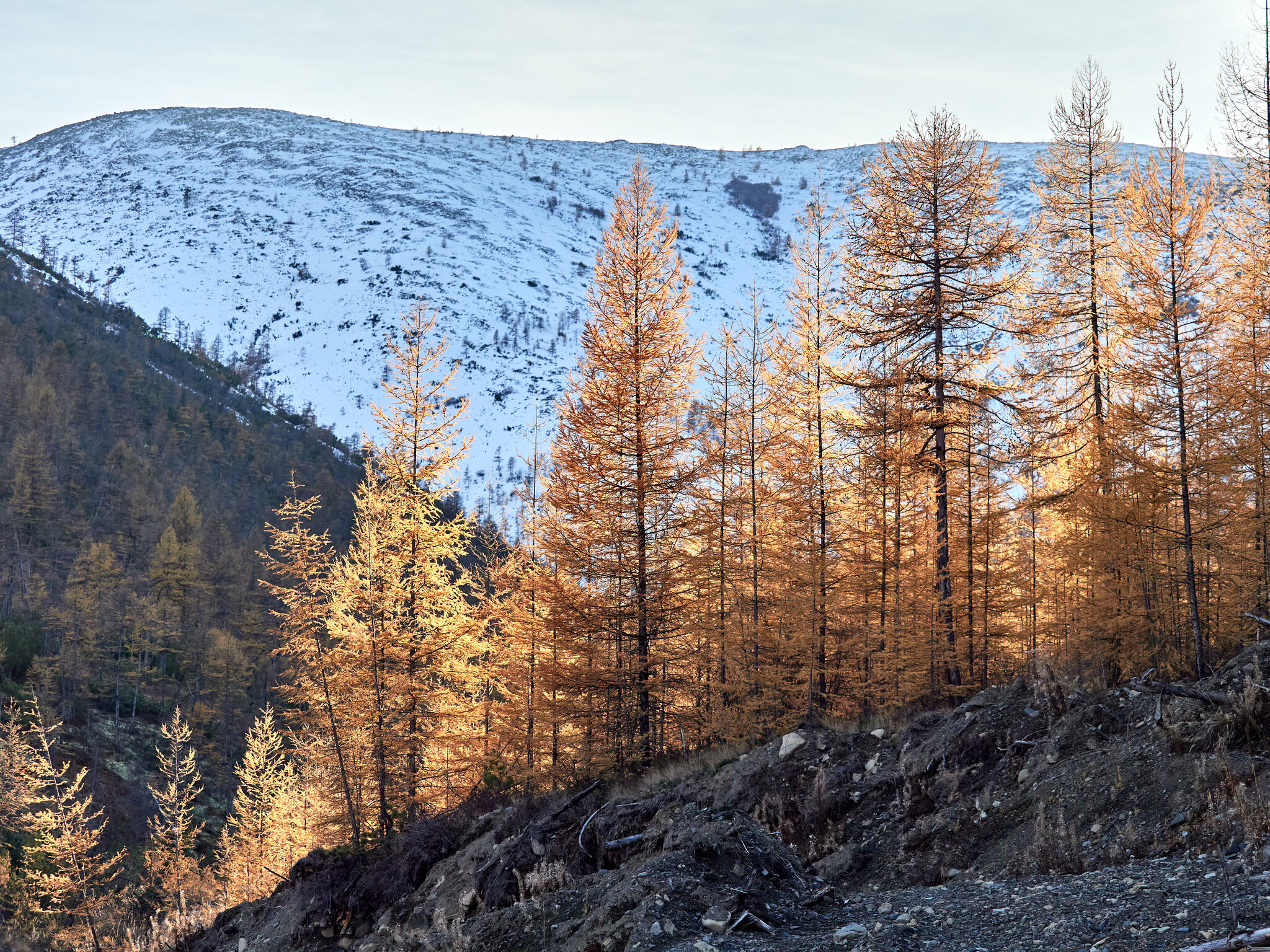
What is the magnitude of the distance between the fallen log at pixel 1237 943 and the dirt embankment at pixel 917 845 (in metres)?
0.39

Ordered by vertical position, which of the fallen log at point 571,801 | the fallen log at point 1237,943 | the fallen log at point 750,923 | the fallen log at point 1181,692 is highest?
the fallen log at point 1181,692

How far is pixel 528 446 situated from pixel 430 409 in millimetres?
148905

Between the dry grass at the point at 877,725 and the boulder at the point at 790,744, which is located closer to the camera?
the boulder at the point at 790,744

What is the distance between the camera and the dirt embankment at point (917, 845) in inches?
214

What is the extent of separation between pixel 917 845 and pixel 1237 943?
4679 mm

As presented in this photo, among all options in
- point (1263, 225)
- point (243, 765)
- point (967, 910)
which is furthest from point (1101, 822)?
point (243, 765)

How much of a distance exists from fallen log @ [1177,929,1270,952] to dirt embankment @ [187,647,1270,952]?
1.29 ft

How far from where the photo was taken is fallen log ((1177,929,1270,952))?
383cm

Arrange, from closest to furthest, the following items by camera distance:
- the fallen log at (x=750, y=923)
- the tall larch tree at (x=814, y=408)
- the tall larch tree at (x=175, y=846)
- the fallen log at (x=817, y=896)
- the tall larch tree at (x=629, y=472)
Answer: the fallen log at (x=750, y=923) < the fallen log at (x=817, y=896) < the tall larch tree at (x=629, y=472) < the tall larch tree at (x=814, y=408) < the tall larch tree at (x=175, y=846)

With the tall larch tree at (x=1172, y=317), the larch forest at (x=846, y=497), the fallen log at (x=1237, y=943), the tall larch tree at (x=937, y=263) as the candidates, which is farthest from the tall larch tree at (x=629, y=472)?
the fallen log at (x=1237, y=943)

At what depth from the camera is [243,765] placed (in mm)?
Result: 49656

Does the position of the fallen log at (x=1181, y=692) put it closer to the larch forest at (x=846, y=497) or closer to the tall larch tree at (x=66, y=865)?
the larch forest at (x=846, y=497)

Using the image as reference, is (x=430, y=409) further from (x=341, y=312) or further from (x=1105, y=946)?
(x=341, y=312)

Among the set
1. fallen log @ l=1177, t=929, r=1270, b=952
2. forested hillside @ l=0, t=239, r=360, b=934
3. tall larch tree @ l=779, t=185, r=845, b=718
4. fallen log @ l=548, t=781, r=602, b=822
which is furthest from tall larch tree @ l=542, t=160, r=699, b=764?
forested hillside @ l=0, t=239, r=360, b=934
